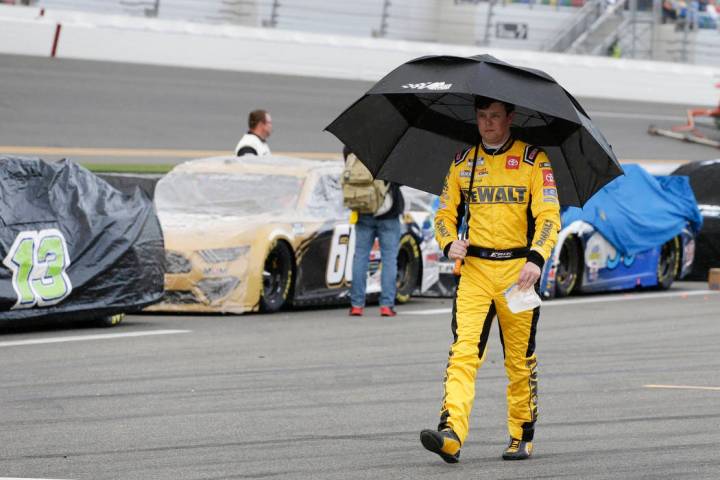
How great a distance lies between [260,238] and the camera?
12820 millimetres

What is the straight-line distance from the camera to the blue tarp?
1584 cm

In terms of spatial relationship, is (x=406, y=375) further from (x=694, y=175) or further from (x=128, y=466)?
(x=694, y=175)

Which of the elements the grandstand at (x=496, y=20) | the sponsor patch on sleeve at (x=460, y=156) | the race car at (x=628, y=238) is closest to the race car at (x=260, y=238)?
the race car at (x=628, y=238)

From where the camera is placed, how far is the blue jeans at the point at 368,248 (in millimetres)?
13336

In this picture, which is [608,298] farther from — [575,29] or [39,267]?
[575,29]

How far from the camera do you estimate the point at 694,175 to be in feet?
60.6

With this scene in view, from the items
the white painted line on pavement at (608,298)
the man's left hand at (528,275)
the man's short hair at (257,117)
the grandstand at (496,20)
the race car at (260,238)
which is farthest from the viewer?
the grandstand at (496,20)

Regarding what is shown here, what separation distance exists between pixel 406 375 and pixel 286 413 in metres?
1.83

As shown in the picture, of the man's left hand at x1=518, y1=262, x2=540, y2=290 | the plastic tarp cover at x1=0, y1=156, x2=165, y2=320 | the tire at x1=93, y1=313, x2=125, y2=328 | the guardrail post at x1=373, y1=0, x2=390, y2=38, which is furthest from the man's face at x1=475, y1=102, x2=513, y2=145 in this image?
the guardrail post at x1=373, y1=0, x2=390, y2=38

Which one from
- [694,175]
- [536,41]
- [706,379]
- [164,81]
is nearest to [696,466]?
[706,379]

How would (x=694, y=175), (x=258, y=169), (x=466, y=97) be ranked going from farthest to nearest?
1. (x=694, y=175)
2. (x=258, y=169)
3. (x=466, y=97)

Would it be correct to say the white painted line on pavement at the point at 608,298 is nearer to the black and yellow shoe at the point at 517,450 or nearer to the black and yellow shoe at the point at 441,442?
the black and yellow shoe at the point at 517,450

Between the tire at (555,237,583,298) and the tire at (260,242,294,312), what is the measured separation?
3.46m

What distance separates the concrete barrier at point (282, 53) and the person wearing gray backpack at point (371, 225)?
11.6 metres
